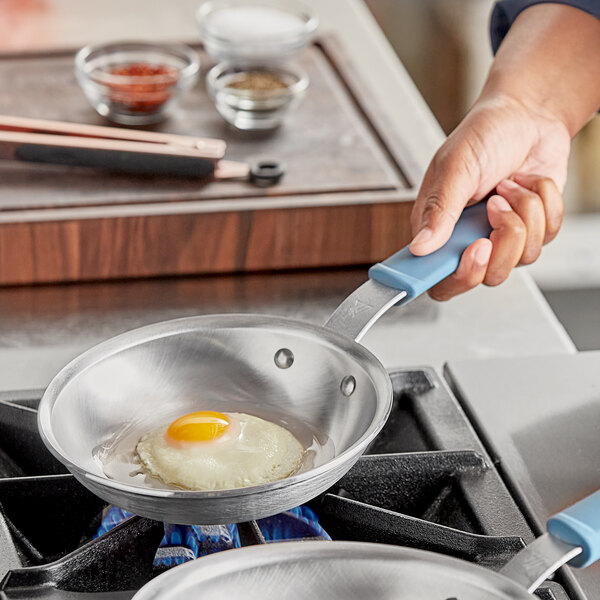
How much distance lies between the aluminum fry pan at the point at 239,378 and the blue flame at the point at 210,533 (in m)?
0.03

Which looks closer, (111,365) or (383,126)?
(111,365)

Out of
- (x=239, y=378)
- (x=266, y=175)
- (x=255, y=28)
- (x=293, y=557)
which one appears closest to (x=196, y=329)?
(x=239, y=378)

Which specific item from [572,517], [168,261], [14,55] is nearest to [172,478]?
[572,517]

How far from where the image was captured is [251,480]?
690 millimetres

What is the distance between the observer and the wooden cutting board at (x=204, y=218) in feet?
3.44

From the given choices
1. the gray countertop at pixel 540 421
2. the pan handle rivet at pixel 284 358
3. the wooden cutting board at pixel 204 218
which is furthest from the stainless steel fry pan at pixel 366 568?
the wooden cutting board at pixel 204 218

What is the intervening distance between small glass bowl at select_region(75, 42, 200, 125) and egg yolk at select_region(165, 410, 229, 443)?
0.63m

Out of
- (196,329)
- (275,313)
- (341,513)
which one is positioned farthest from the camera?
(275,313)

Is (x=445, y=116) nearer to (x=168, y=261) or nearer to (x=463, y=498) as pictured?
(x=168, y=261)

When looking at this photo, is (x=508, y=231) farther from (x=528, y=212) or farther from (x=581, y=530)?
(x=581, y=530)

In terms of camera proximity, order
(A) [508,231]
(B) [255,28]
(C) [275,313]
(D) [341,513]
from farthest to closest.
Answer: (B) [255,28], (C) [275,313], (A) [508,231], (D) [341,513]

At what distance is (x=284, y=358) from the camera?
0.79 m

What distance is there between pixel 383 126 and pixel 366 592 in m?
0.80

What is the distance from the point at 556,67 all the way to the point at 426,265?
1.11 ft
